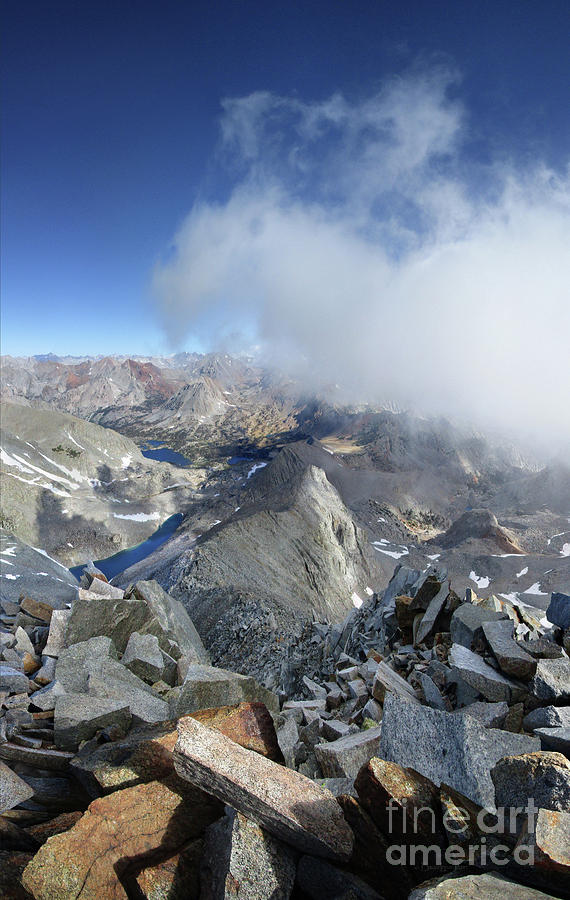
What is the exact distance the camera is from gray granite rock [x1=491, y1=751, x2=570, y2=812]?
385 cm

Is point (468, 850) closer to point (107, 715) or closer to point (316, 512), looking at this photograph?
point (107, 715)

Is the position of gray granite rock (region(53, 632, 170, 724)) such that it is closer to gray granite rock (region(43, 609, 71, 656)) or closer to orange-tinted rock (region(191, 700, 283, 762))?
gray granite rock (region(43, 609, 71, 656))

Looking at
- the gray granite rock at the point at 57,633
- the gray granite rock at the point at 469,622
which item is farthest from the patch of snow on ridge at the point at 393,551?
the gray granite rock at the point at 57,633

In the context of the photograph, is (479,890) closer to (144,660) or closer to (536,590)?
(144,660)

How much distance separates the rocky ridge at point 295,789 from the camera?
3961 mm

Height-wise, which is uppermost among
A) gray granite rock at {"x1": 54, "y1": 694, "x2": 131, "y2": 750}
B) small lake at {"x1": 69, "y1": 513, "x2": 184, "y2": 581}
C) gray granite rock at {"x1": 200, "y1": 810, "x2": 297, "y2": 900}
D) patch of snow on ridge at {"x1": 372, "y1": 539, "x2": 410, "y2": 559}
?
gray granite rock at {"x1": 200, "y1": 810, "x2": 297, "y2": 900}

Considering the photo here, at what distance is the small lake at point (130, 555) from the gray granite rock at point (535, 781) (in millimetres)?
107039

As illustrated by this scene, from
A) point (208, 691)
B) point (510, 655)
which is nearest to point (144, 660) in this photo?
point (208, 691)

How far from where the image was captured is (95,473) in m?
158

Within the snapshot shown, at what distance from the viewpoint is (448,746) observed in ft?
19.0

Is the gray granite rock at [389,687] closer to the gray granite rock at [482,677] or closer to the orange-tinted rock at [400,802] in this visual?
the gray granite rock at [482,677]

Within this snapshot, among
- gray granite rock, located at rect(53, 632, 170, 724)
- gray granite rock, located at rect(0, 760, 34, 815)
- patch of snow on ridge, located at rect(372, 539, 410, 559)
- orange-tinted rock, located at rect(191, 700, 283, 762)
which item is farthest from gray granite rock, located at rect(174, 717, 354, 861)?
patch of snow on ridge, located at rect(372, 539, 410, 559)

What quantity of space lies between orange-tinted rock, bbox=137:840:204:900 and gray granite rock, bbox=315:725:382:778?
3227 millimetres

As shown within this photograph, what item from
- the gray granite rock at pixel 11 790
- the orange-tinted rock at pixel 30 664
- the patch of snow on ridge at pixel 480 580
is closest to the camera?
the gray granite rock at pixel 11 790
